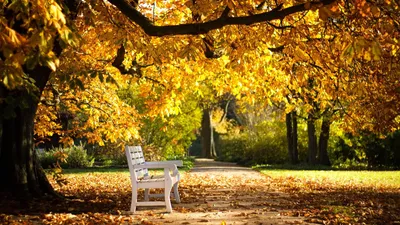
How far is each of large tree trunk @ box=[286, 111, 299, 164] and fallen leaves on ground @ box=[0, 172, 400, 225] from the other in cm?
1364

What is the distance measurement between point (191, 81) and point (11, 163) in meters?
5.56

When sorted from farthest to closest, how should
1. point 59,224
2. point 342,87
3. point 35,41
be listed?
point 342,87 → point 59,224 → point 35,41

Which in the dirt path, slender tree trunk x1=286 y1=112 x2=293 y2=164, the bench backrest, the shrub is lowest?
the dirt path

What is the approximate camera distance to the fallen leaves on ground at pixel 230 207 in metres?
7.64

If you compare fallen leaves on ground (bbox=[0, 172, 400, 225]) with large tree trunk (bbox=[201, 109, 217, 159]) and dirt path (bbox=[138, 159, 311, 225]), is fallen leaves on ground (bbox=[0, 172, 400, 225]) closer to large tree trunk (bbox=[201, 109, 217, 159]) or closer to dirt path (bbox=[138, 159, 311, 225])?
dirt path (bbox=[138, 159, 311, 225])

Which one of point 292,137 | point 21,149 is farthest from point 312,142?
point 21,149

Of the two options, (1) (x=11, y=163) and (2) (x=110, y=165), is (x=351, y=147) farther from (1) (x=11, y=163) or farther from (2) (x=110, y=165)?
(1) (x=11, y=163)

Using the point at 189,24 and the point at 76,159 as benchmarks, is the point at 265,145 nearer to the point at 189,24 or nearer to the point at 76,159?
the point at 76,159

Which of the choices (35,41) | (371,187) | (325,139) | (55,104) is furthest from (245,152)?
(35,41)

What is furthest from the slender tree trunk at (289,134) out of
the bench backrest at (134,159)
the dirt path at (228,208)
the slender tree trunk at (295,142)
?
the bench backrest at (134,159)

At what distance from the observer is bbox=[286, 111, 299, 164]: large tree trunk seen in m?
26.7

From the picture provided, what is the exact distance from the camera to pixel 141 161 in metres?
10.2

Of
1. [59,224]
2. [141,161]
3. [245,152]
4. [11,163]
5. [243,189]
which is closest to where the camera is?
[59,224]

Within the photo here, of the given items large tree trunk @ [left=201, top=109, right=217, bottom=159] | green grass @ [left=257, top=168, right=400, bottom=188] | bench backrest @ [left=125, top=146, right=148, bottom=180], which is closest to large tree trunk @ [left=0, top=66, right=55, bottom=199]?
bench backrest @ [left=125, top=146, right=148, bottom=180]
